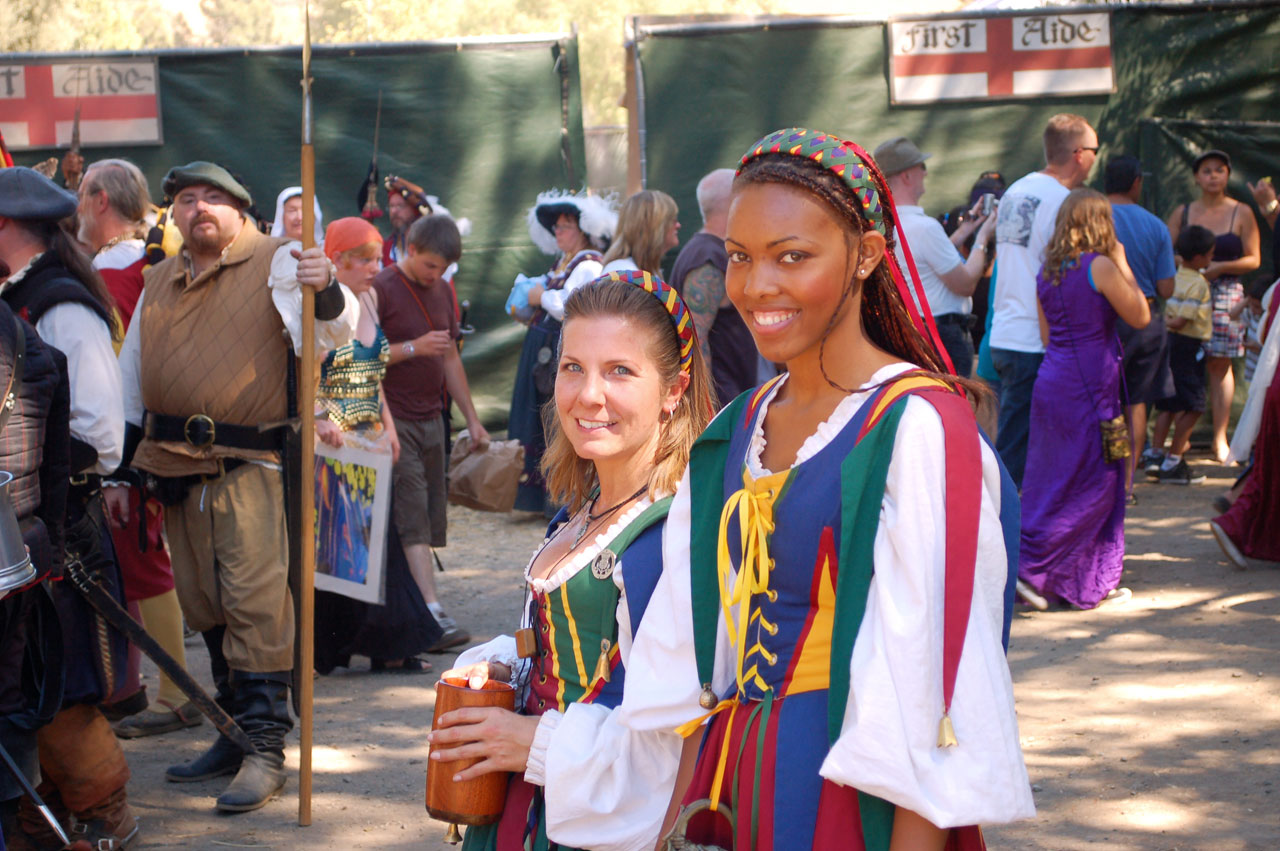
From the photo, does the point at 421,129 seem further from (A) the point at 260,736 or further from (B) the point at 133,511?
(A) the point at 260,736

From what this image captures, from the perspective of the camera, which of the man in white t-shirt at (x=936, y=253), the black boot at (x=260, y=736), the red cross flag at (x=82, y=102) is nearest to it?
the black boot at (x=260, y=736)

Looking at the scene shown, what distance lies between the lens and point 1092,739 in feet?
14.8

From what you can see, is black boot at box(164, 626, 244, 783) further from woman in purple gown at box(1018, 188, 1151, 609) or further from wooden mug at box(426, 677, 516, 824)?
woman in purple gown at box(1018, 188, 1151, 609)

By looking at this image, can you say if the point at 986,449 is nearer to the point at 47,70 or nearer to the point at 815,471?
the point at 815,471

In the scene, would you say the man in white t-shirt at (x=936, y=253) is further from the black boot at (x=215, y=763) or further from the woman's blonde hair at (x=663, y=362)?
the woman's blonde hair at (x=663, y=362)

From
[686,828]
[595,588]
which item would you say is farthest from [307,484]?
[686,828]

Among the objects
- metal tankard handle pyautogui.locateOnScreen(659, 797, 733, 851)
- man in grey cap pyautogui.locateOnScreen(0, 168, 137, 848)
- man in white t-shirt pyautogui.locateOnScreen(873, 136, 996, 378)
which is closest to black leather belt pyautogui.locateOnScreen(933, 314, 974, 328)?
man in white t-shirt pyautogui.locateOnScreen(873, 136, 996, 378)

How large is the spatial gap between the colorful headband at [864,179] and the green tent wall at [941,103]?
7659mm

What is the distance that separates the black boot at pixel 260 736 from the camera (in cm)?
→ 419

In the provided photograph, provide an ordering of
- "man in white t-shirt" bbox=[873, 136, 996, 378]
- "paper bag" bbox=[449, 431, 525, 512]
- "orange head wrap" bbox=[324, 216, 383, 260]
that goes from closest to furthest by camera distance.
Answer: "orange head wrap" bbox=[324, 216, 383, 260], "man in white t-shirt" bbox=[873, 136, 996, 378], "paper bag" bbox=[449, 431, 525, 512]

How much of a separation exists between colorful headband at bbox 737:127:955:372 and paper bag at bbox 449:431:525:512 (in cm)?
523

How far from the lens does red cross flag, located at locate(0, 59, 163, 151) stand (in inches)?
356

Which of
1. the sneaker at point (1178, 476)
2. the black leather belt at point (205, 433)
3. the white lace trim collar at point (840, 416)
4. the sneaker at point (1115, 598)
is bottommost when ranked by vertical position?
the sneaker at point (1115, 598)

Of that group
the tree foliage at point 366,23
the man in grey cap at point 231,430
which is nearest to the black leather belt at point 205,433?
the man in grey cap at point 231,430
